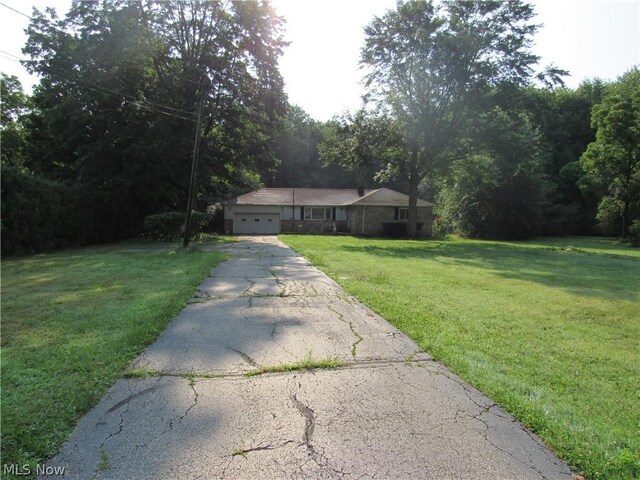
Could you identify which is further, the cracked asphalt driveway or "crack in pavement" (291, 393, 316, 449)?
"crack in pavement" (291, 393, 316, 449)

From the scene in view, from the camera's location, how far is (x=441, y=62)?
23938mm

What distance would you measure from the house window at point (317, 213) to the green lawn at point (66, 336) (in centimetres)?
2631

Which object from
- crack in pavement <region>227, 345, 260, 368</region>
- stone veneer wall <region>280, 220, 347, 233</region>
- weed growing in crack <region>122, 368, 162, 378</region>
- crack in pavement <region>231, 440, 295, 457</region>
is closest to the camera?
crack in pavement <region>231, 440, 295, 457</region>

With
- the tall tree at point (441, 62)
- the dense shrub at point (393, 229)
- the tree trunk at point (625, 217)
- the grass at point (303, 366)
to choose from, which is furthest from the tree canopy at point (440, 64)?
the grass at point (303, 366)

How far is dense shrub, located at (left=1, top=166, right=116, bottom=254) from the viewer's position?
15352mm

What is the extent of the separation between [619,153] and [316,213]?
2811cm

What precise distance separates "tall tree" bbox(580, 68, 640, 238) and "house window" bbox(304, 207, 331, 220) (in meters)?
25.2

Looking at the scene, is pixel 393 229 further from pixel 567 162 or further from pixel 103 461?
pixel 103 461

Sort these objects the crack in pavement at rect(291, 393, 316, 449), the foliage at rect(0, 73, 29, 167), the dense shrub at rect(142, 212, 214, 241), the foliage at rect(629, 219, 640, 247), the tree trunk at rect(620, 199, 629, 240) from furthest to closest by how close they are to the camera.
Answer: the tree trunk at rect(620, 199, 629, 240), the foliage at rect(629, 219, 640, 247), the foliage at rect(0, 73, 29, 167), the dense shrub at rect(142, 212, 214, 241), the crack in pavement at rect(291, 393, 316, 449)

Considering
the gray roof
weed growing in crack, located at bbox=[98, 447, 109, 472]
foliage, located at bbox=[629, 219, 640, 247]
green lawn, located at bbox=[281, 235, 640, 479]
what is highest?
the gray roof

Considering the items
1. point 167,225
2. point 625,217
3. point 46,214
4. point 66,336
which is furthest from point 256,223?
point 625,217

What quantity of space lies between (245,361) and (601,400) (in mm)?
3342

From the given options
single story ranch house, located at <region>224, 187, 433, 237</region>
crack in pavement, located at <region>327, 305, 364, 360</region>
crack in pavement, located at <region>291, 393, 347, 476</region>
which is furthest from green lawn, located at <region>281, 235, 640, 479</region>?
single story ranch house, located at <region>224, 187, 433, 237</region>

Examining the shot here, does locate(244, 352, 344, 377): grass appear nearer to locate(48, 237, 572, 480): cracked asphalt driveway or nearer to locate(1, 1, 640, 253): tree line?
locate(48, 237, 572, 480): cracked asphalt driveway
